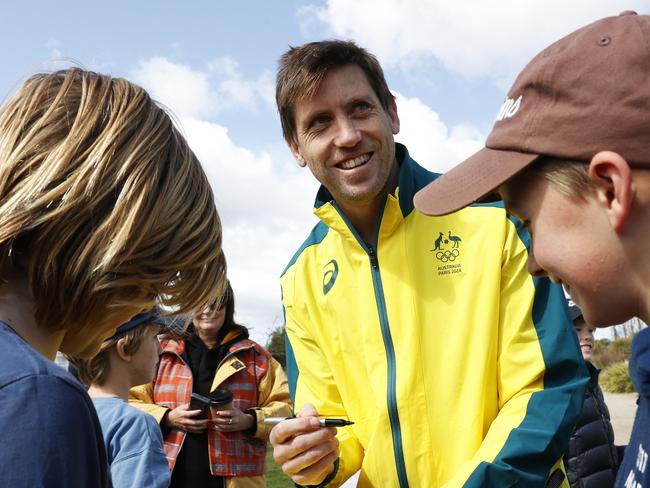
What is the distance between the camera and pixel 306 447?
248cm

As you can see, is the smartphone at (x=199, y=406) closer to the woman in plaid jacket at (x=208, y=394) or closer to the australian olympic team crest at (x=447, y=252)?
the woman in plaid jacket at (x=208, y=394)

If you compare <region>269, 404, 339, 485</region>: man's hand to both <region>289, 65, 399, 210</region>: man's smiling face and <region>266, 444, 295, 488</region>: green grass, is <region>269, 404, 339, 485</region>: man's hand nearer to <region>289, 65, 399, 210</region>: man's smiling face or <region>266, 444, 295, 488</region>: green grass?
<region>289, 65, 399, 210</region>: man's smiling face

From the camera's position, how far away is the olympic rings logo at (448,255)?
2648 mm

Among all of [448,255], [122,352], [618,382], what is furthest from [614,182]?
[618,382]

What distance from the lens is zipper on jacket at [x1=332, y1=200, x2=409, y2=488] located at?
8.17 ft

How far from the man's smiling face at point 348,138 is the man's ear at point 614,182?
1348 mm

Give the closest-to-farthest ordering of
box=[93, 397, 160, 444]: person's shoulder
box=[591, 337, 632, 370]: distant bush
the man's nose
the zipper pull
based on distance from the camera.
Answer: the zipper pull < the man's nose < box=[93, 397, 160, 444]: person's shoulder < box=[591, 337, 632, 370]: distant bush

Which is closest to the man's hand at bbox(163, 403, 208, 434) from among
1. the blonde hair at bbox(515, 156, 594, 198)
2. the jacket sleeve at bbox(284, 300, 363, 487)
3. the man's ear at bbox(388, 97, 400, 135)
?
the jacket sleeve at bbox(284, 300, 363, 487)

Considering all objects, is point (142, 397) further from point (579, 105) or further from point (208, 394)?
point (579, 105)

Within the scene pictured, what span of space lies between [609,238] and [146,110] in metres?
1.12

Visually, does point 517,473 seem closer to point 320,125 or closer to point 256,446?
point 320,125

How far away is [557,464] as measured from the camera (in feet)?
8.04

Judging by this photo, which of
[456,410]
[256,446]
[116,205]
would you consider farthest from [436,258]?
[256,446]

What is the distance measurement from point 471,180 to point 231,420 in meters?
3.98
